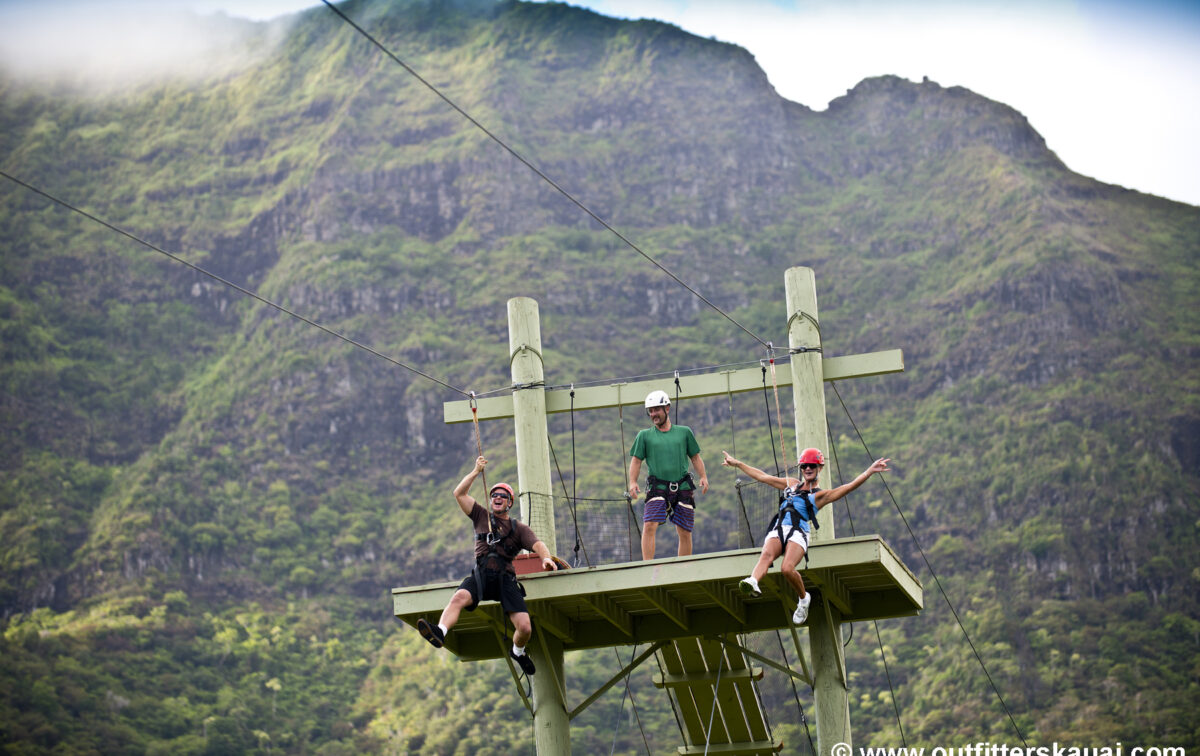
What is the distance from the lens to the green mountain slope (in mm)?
122500

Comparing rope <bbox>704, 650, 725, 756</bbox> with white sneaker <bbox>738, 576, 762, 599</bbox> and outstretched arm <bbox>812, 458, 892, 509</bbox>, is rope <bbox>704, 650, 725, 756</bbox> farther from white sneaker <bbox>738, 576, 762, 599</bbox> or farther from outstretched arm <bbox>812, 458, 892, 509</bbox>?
white sneaker <bbox>738, 576, 762, 599</bbox>

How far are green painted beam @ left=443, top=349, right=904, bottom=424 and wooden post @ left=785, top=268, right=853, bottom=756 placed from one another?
0.83ft

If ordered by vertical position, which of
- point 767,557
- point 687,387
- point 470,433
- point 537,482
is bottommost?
point 767,557

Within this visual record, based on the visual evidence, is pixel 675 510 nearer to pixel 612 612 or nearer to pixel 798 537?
pixel 612 612

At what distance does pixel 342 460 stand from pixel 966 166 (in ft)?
277

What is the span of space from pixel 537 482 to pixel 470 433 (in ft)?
484

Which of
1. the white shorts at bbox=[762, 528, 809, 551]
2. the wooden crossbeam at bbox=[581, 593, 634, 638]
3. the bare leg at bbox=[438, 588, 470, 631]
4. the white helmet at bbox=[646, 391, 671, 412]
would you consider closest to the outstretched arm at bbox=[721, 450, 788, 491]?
the white shorts at bbox=[762, 528, 809, 551]

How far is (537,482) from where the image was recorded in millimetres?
18312

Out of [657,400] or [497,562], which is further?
[657,400]

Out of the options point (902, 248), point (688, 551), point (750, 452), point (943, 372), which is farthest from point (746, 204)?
point (688, 551)

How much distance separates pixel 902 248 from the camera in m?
186

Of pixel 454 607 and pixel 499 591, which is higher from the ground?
pixel 499 591

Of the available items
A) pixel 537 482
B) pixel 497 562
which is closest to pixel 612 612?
pixel 537 482

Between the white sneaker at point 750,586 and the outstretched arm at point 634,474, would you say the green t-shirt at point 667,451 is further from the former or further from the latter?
the white sneaker at point 750,586
